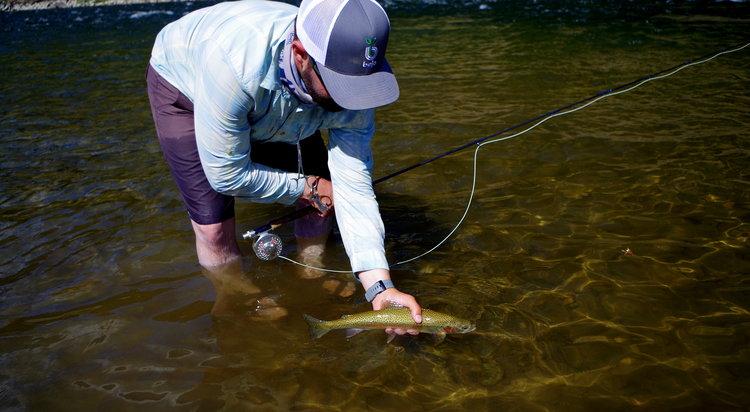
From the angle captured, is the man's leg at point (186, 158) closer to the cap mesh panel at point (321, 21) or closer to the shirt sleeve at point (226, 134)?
the shirt sleeve at point (226, 134)

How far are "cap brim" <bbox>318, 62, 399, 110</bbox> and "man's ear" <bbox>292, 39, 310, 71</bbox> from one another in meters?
0.12

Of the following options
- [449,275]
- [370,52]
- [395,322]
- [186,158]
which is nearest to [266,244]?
[186,158]

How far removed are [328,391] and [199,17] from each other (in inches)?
93.9

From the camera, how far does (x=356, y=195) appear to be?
375 cm

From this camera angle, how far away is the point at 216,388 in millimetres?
3711

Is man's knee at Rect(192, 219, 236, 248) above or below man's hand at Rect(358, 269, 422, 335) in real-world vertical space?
above

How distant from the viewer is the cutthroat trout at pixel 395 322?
11.3 ft

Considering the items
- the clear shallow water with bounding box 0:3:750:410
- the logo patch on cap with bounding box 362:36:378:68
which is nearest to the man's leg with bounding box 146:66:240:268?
the clear shallow water with bounding box 0:3:750:410

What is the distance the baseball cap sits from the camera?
2.86m

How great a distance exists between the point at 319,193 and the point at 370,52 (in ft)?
4.76

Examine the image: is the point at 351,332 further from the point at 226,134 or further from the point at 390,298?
the point at 226,134

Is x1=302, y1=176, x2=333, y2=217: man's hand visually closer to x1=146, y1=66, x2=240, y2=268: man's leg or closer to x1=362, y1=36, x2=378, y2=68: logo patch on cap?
x1=146, y1=66, x2=240, y2=268: man's leg

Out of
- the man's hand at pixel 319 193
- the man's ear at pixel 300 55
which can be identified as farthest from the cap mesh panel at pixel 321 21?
the man's hand at pixel 319 193

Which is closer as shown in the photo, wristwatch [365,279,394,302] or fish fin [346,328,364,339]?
wristwatch [365,279,394,302]
